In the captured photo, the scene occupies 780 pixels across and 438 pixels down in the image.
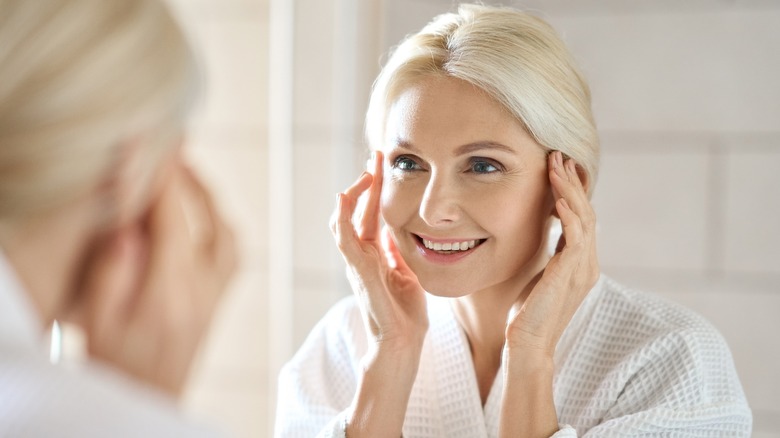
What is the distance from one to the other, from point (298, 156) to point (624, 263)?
816 mm

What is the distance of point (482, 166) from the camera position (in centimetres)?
130

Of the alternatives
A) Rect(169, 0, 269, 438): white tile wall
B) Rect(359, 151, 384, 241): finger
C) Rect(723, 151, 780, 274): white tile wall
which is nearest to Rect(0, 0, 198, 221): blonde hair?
Rect(359, 151, 384, 241): finger

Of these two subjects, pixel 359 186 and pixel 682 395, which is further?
pixel 359 186

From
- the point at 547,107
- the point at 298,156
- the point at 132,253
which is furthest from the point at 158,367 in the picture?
the point at 298,156

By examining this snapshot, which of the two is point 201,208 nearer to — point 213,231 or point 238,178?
point 213,231

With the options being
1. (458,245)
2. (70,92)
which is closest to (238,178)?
(458,245)

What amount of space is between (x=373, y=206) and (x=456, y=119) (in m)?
0.24

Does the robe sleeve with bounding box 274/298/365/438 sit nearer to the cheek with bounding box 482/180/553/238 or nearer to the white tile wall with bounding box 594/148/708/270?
the cheek with bounding box 482/180/553/238

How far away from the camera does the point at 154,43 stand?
717mm

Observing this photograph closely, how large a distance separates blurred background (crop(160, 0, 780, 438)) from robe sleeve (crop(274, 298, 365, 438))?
Result: 0.57 meters

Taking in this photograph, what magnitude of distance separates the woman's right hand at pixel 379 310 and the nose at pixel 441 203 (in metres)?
0.16

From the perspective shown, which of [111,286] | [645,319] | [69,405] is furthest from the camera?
[645,319]

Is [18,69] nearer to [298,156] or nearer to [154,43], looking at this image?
[154,43]

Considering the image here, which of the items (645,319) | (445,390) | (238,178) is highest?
(238,178)
